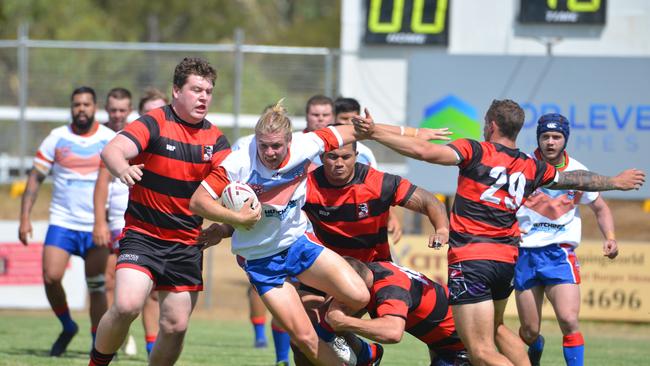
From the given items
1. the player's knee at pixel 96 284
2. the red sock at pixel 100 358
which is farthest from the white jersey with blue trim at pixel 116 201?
the red sock at pixel 100 358

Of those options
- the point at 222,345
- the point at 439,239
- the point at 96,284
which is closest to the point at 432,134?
the point at 439,239

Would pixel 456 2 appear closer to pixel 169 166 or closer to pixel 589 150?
pixel 589 150

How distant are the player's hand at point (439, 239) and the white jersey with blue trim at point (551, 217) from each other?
1.71m

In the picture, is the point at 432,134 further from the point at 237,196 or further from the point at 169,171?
the point at 169,171

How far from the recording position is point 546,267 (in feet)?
27.2

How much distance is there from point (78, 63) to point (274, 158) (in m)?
11.0

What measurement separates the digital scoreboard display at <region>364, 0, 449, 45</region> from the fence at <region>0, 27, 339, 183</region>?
2.77 ft

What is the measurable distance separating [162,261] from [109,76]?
10432mm

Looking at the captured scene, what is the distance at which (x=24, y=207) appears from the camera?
9656 mm

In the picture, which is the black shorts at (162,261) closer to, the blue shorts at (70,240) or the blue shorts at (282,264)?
the blue shorts at (282,264)

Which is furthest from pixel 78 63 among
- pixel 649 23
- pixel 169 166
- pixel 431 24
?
pixel 169 166

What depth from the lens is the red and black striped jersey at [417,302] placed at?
270 inches

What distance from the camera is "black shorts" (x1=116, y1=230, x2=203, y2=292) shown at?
22.3 feet

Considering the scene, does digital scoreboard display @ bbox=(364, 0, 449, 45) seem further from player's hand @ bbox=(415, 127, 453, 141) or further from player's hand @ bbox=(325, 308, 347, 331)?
player's hand @ bbox=(325, 308, 347, 331)
